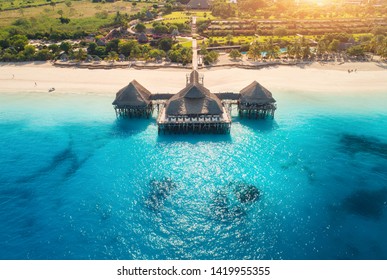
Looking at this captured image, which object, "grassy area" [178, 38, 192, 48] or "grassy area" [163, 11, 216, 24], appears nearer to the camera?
"grassy area" [178, 38, 192, 48]

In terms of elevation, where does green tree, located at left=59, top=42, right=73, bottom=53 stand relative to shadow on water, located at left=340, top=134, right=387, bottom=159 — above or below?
above

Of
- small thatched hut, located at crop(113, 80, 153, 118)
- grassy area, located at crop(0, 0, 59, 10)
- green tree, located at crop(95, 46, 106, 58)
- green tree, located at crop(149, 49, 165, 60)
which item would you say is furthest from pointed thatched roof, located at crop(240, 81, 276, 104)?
grassy area, located at crop(0, 0, 59, 10)

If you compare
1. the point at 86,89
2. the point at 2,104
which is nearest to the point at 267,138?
the point at 86,89

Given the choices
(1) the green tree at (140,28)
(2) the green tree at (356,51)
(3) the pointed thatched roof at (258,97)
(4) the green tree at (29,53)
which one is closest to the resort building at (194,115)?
(3) the pointed thatched roof at (258,97)

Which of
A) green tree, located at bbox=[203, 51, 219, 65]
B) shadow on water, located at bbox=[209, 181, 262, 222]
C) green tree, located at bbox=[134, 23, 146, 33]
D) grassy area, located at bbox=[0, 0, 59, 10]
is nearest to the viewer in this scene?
shadow on water, located at bbox=[209, 181, 262, 222]

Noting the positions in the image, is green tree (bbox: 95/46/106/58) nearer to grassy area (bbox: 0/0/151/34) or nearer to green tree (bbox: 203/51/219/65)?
grassy area (bbox: 0/0/151/34)

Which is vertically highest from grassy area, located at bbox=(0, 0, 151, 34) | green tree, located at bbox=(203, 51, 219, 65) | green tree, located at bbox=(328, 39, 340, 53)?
grassy area, located at bbox=(0, 0, 151, 34)

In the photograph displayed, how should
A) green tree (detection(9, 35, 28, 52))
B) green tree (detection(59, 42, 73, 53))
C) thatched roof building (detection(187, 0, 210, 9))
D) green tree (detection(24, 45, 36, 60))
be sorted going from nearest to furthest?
green tree (detection(24, 45, 36, 60)) < green tree (detection(59, 42, 73, 53)) < green tree (detection(9, 35, 28, 52)) < thatched roof building (detection(187, 0, 210, 9))

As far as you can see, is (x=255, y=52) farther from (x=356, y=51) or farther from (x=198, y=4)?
(x=198, y=4)
